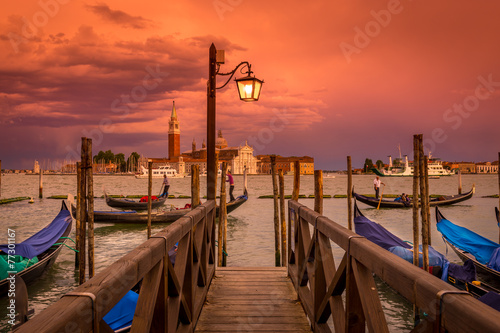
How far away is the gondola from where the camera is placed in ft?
15.6

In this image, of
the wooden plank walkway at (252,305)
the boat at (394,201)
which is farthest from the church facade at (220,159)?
the wooden plank walkway at (252,305)

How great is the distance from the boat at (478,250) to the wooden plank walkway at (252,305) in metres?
3.40

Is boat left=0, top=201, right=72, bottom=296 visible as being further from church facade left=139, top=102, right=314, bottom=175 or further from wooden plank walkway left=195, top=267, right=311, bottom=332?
church facade left=139, top=102, right=314, bottom=175

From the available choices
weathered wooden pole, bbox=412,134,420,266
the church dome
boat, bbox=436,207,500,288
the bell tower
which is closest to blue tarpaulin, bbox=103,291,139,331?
weathered wooden pole, bbox=412,134,420,266

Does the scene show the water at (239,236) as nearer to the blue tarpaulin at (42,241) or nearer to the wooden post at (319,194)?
the blue tarpaulin at (42,241)

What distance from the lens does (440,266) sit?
6152 mm

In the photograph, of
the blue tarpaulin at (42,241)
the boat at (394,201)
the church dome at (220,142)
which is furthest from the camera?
the church dome at (220,142)

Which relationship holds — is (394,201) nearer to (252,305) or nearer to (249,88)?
(249,88)

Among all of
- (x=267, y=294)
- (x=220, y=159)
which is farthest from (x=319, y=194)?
(x=220, y=159)

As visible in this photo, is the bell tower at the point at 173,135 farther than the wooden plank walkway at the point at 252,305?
Yes

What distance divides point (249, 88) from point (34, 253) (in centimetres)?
483

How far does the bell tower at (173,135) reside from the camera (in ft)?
388

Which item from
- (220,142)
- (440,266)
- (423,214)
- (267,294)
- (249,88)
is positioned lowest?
(440,266)

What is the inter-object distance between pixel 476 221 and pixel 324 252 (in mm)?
18711
